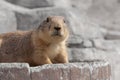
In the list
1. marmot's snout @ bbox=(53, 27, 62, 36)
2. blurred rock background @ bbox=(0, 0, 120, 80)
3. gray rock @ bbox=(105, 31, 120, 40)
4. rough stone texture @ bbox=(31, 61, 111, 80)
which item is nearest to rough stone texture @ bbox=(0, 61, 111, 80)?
rough stone texture @ bbox=(31, 61, 111, 80)

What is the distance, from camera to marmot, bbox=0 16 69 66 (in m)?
6.12

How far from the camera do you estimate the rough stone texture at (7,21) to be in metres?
11.1

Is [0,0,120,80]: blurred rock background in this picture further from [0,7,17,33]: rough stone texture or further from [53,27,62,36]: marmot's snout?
[53,27,62,36]: marmot's snout

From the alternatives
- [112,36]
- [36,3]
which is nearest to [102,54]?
[36,3]

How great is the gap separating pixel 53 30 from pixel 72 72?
3.18ft

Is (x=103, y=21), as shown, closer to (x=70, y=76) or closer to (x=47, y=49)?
(x=47, y=49)

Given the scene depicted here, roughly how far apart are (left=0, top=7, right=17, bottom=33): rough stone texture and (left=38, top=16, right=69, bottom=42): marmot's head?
4.54 m

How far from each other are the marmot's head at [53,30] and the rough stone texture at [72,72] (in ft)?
2.65

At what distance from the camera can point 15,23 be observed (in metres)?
11.6

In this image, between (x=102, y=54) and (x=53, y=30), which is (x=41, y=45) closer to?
(x=53, y=30)

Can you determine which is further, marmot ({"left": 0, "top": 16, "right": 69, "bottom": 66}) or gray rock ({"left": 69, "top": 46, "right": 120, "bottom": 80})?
gray rock ({"left": 69, "top": 46, "right": 120, "bottom": 80})

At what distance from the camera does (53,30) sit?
602 cm

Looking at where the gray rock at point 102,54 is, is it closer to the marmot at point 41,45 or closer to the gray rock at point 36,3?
the gray rock at point 36,3

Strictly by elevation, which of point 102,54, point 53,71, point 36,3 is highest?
point 53,71
